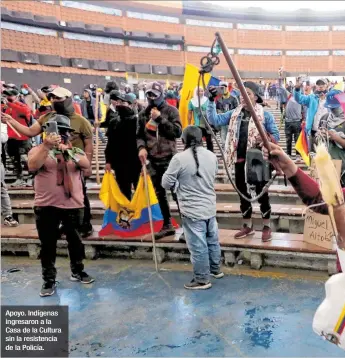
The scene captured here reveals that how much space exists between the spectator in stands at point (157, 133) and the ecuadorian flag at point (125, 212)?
0.17 meters

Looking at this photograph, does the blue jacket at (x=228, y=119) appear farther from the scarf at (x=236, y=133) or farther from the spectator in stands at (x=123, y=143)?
the spectator in stands at (x=123, y=143)

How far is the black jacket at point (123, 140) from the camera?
4.80m

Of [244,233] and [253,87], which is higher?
[253,87]

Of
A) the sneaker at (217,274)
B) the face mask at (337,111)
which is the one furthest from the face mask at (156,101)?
the sneaker at (217,274)

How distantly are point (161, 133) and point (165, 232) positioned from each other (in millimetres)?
1171

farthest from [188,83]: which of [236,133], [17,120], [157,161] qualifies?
[17,120]

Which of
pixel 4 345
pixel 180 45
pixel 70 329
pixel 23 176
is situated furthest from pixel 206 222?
pixel 180 45

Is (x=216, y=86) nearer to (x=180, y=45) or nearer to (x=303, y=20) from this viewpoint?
(x=180, y=45)

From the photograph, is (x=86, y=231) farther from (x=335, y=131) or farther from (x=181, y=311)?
(x=335, y=131)

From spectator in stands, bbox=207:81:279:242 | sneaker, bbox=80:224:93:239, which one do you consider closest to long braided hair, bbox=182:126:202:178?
spectator in stands, bbox=207:81:279:242

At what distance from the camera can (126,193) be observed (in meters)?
4.94

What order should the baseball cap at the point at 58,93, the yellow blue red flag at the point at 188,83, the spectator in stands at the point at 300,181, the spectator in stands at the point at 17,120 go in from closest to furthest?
the spectator in stands at the point at 300,181 < the baseball cap at the point at 58,93 < the yellow blue red flag at the point at 188,83 < the spectator in stands at the point at 17,120

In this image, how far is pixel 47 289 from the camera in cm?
393

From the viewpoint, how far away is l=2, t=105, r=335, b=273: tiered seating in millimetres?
4113
